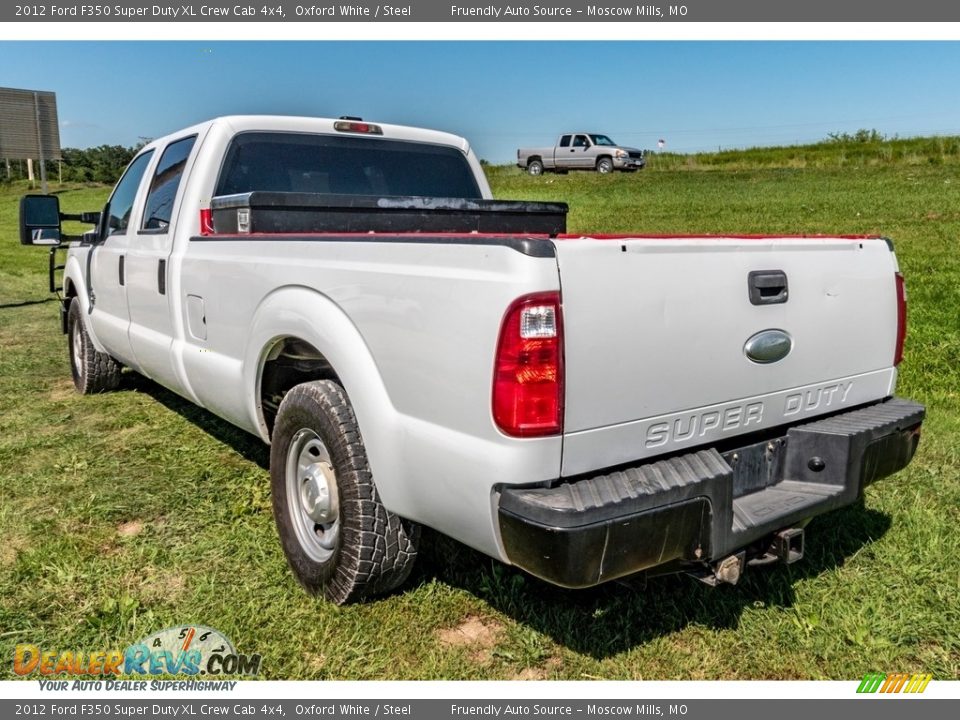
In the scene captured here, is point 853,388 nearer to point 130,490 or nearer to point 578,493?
point 578,493

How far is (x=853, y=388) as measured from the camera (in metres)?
3.25

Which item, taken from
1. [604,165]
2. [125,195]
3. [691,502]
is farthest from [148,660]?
[604,165]

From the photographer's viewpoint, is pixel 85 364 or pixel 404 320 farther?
pixel 85 364

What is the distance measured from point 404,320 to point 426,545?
4.68 ft

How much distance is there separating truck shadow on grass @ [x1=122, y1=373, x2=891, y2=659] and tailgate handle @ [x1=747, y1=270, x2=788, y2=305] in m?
1.02

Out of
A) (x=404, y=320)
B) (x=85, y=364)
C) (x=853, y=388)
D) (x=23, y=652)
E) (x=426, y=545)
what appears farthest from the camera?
(x=85, y=364)

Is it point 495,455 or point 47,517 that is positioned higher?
point 495,455

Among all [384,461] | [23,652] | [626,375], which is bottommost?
[23,652]

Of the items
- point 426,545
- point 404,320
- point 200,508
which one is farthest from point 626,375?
point 200,508

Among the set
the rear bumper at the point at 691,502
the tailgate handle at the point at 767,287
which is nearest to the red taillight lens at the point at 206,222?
the rear bumper at the point at 691,502

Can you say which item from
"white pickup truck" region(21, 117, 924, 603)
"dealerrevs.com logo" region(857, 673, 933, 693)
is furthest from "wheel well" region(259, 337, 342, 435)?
"dealerrevs.com logo" region(857, 673, 933, 693)

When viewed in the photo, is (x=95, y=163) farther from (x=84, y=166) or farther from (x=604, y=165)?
(x=604, y=165)

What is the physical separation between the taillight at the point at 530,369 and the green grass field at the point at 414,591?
938 mm

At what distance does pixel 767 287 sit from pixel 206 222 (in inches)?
111
